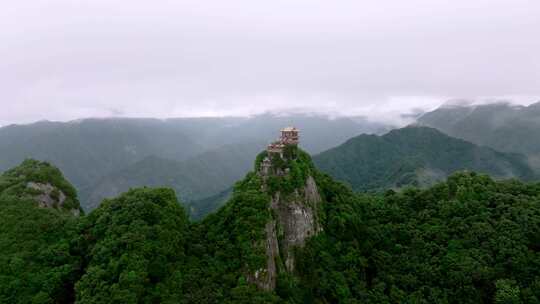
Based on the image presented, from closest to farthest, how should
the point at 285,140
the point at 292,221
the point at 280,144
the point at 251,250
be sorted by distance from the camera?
the point at 251,250
the point at 292,221
the point at 280,144
the point at 285,140

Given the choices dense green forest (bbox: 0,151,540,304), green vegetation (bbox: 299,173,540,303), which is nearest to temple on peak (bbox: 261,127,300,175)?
dense green forest (bbox: 0,151,540,304)

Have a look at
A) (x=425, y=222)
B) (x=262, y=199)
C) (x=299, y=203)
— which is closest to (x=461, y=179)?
(x=425, y=222)

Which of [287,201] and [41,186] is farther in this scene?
[41,186]

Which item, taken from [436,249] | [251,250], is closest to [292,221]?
[251,250]

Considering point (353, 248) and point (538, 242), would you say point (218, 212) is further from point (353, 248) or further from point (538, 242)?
point (538, 242)

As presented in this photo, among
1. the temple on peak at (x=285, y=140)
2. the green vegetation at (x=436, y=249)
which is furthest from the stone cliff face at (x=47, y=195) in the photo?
the green vegetation at (x=436, y=249)

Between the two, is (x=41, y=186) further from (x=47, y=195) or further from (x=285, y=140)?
(x=285, y=140)

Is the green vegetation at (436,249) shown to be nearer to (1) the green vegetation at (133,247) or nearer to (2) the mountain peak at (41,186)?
(1) the green vegetation at (133,247)

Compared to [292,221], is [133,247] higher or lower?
higher

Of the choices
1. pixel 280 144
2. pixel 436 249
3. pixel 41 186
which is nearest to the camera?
pixel 436 249
